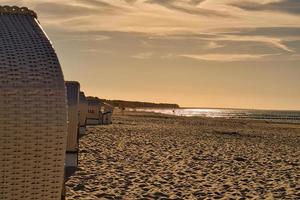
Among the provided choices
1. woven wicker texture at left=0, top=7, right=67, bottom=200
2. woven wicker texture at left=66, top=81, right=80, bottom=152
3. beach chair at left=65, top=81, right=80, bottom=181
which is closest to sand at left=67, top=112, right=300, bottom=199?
beach chair at left=65, top=81, right=80, bottom=181

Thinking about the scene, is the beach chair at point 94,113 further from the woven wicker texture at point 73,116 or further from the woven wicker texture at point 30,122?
the woven wicker texture at point 30,122

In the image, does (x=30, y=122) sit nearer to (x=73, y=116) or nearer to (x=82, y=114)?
(x=73, y=116)

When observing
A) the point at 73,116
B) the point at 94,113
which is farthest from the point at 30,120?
the point at 94,113

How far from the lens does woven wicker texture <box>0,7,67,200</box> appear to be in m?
3.70

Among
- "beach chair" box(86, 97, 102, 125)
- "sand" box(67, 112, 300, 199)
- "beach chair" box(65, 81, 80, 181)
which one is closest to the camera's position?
"sand" box(67, 112, 300, 199)

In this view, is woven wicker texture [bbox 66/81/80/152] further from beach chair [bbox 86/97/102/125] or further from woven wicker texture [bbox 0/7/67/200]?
beach chair [bbox 86/97/102/125]

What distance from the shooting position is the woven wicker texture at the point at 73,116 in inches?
443

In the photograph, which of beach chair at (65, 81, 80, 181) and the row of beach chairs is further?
beach chair at (65, 81, 80, 181)

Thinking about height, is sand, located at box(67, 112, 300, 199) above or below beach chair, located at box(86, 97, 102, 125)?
below

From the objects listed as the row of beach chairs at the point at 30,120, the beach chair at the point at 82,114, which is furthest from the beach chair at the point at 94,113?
the row of beach chairs at the point at 30,120

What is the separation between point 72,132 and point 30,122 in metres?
8.22

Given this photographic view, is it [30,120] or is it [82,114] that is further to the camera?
[82,114]

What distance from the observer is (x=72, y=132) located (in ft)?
39.0

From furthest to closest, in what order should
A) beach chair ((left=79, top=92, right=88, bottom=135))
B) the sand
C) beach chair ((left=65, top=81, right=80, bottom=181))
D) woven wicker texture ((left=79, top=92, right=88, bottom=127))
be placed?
woven wicker texture ((left=79, top=92, right=88, bottom=127)), beach chair ((left=79, top=92, right=88, bottom=135)), beach chair ((left=65, top=81, right=80, bottom=181)), the sand
